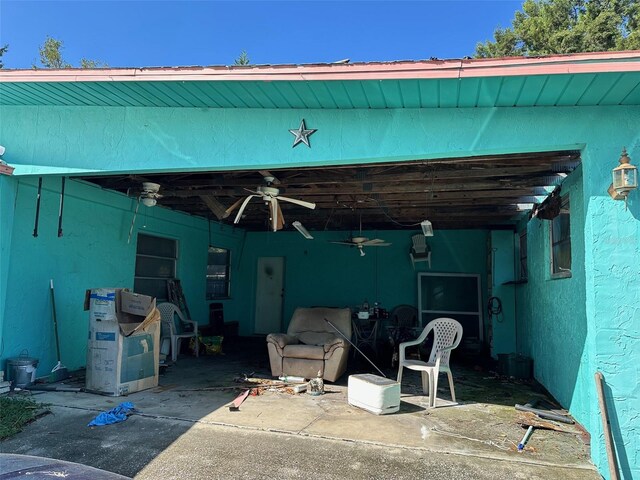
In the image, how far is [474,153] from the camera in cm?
366

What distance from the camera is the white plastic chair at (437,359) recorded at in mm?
5035

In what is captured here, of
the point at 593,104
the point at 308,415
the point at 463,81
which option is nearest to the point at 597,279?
the point at 593,104

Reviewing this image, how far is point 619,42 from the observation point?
14.8 m

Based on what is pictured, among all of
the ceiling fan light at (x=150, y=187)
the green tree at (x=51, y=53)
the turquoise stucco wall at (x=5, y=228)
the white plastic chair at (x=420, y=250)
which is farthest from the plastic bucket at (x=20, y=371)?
the green tree at (x=51, y=53)

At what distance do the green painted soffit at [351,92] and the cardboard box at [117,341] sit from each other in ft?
7.48

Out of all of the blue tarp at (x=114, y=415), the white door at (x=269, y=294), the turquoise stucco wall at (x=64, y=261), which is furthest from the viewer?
the white door at (x=269, y=294)

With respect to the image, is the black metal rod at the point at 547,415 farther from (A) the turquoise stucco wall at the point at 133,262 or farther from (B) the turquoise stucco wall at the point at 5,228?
(B) the turquoise stucco wall at the point at 5,228

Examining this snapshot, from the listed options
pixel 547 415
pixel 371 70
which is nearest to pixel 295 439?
pixel 547 415

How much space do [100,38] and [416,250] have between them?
14.9 meters

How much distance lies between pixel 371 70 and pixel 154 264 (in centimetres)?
608

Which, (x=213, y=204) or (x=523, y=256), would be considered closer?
(x=213, y=204)

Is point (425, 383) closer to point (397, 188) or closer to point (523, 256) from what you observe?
point (397, 188)

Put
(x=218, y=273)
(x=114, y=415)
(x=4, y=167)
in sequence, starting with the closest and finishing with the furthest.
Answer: (x=114, y=415) < (x=4, y=167) < (x=218, y=273)

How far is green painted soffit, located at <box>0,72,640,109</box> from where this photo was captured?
3.19 meters
